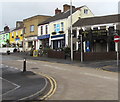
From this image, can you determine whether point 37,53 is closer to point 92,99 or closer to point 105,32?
point 105,32

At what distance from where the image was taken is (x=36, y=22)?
43.4 meters

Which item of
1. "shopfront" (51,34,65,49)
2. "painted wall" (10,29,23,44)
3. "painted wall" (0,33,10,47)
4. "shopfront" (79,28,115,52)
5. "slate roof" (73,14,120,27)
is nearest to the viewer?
"shopfront" (79,28,115,52)

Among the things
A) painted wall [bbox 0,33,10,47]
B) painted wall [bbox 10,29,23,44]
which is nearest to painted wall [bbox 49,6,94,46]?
painted wall [bbox 10,29,23,44]

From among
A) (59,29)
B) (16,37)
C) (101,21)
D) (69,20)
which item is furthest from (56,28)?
(16,37)

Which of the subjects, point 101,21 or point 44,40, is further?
point 44,40

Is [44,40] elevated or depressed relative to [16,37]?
depressed

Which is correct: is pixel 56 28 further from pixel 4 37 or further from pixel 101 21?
pixel 4 37

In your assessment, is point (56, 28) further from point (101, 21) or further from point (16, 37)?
point (16, 37)

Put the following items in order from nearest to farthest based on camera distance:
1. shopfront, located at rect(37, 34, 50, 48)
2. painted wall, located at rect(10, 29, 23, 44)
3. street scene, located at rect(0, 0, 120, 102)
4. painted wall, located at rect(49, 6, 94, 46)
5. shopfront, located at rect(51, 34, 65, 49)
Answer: street scene, located at rect(0, 0, 120, 102) < painted wall, located at rect(49, 6, 94, 46) < shopfront, located at rect(51, 34, 65, 49) < shopfront, located at rect(37, 34, 50, 48) < painted wall, located at rect(10, 29, 23, 44)

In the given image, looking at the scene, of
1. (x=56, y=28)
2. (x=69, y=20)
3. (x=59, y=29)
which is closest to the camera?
(x=69, y=20)

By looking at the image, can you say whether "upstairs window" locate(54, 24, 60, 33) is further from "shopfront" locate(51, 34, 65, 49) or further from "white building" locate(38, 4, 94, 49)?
"shopfront" locate(51, 34, 65, 49)

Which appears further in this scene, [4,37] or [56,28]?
Result: [4,37]

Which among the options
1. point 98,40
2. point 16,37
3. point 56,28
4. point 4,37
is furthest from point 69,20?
point 4,37

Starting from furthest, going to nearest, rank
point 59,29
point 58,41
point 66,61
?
1. point 58,41
2. point 59,29
3. point 66,61
